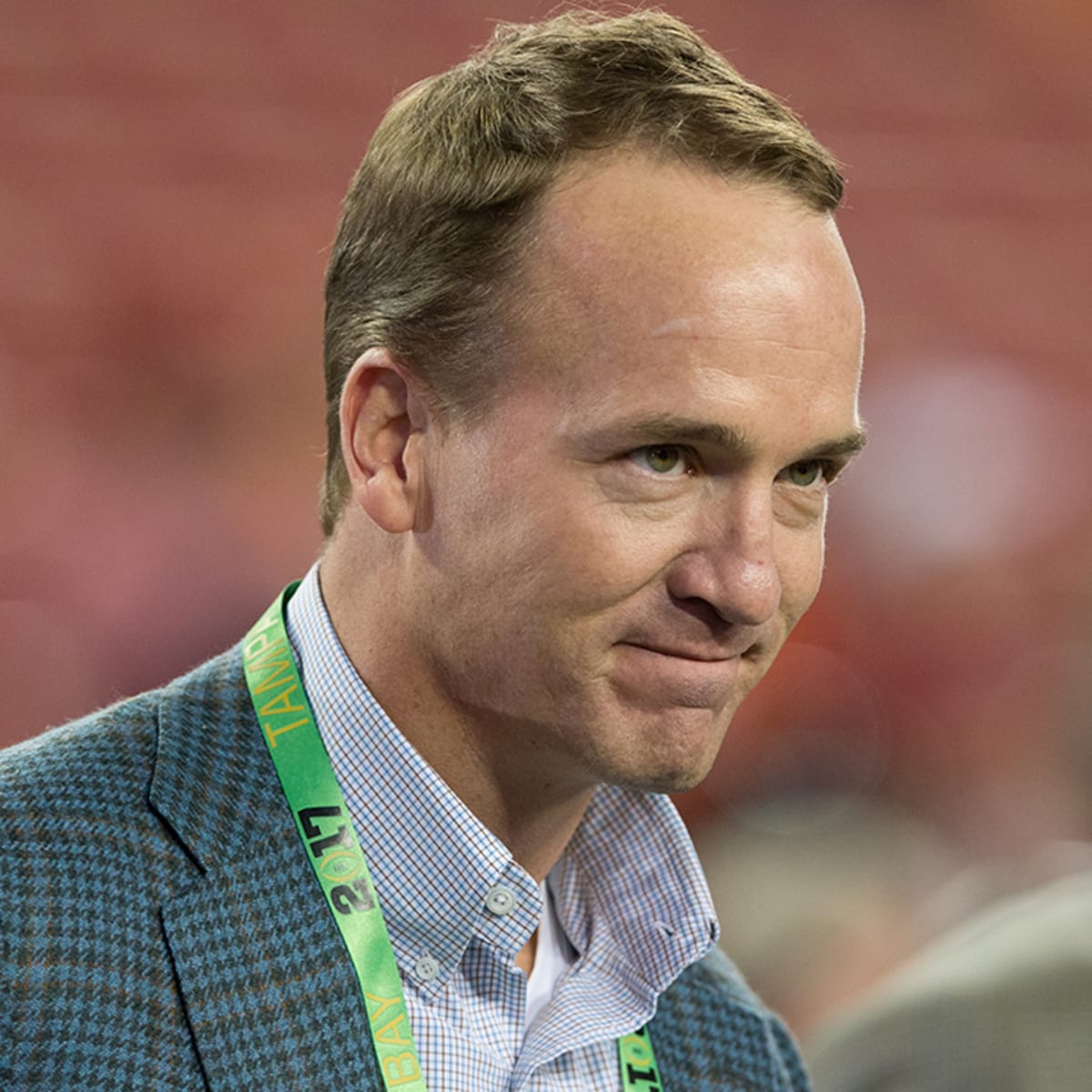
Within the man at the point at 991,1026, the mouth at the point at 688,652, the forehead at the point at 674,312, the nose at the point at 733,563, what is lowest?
the man at the point at 991,1026

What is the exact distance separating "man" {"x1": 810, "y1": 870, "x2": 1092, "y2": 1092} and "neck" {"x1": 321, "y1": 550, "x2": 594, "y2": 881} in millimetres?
838

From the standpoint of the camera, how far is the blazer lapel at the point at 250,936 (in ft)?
4.17

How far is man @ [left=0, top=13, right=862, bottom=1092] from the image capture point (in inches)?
50.9

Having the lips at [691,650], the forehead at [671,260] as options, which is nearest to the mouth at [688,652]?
the lips at [691,650]

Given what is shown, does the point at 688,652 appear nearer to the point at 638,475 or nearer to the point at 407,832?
the point at 638,475

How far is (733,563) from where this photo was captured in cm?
134

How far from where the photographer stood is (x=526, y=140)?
4.63 ft

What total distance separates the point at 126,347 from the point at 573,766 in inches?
139

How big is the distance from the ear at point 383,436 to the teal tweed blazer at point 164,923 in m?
0.21

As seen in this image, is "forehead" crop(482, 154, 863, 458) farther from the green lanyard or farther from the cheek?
the green lanyard

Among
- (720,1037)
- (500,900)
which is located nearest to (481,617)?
(500,900)

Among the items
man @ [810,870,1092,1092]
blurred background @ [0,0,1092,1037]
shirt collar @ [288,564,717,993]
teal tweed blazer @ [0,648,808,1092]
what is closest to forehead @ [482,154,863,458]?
shirt collar @ [288,564,717,993]

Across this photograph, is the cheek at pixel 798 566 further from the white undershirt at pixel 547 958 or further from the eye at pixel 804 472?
the white undershirt at pixel 547 958

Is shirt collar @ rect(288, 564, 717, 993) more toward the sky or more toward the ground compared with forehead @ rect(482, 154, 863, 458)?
more toward the ground
